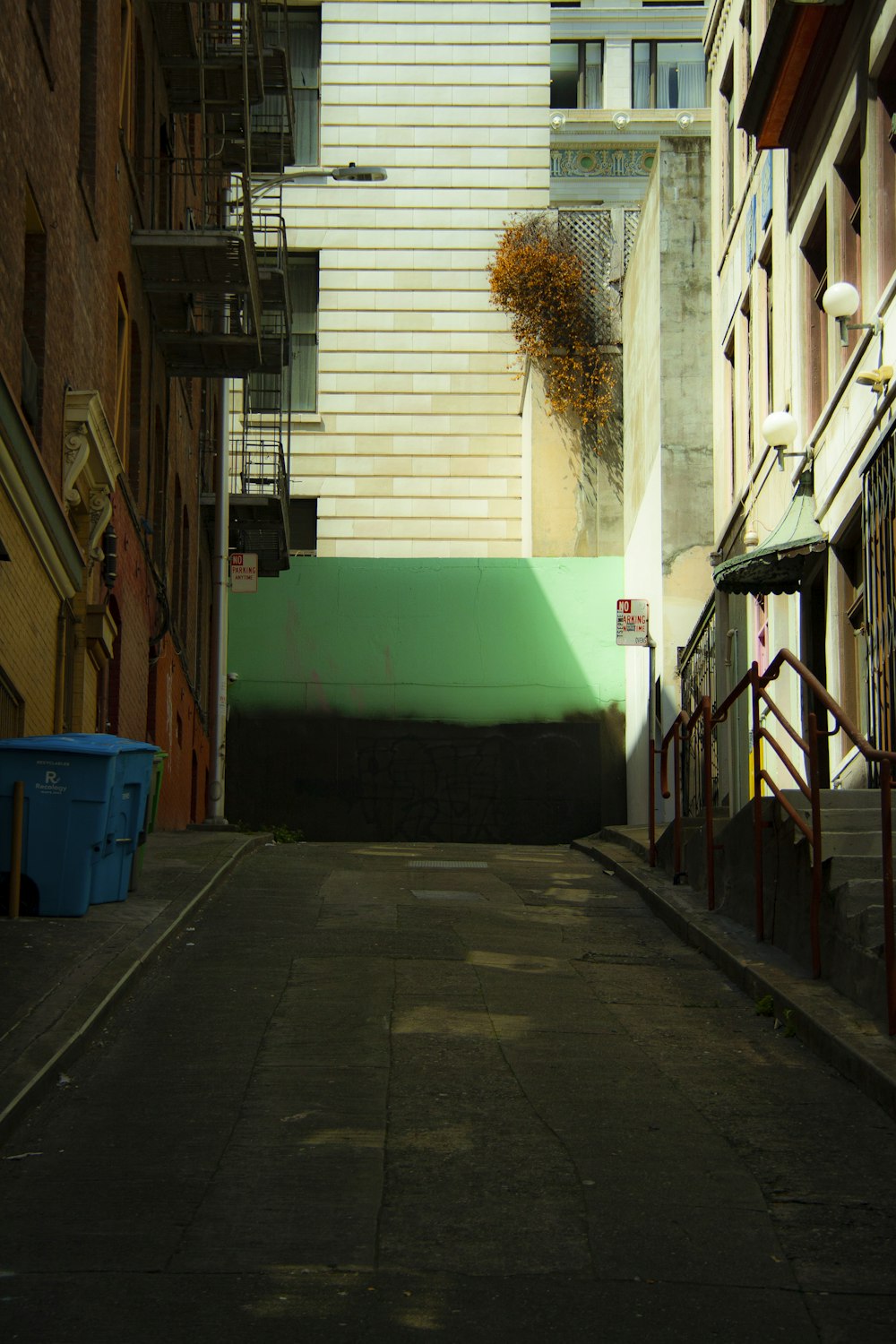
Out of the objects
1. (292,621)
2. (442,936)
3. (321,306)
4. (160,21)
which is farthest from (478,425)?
(442,936)

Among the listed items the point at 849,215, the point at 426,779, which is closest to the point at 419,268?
the point at 426,779

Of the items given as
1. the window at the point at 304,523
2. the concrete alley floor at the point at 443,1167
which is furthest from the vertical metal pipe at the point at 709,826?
the window at the point at 304,523

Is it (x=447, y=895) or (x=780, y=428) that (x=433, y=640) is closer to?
(x=780, y=428)

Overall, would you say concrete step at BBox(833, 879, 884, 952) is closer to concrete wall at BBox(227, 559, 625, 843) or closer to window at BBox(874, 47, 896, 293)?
window at BBox(874, 47, 896, 293)

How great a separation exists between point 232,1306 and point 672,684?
19792 mm

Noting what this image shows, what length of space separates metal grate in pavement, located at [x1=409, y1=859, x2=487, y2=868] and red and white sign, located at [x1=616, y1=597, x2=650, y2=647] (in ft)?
19.1

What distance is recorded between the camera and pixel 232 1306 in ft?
15.7

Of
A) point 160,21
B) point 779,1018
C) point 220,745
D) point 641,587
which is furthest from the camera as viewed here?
point 641,587

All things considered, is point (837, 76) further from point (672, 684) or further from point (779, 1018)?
point (672, 684)

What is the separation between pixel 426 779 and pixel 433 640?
233 centimetres

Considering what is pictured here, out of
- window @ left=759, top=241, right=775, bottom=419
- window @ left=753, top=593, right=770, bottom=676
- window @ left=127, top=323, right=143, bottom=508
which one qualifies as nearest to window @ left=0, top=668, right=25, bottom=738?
window @ left=127, top=323, right=143, bottom=508

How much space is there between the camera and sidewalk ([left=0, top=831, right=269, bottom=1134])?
7277 mm

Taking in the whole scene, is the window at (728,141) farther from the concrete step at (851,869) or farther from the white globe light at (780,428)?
the concrete step at (851,869)

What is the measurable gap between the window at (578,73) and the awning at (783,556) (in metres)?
27.6
